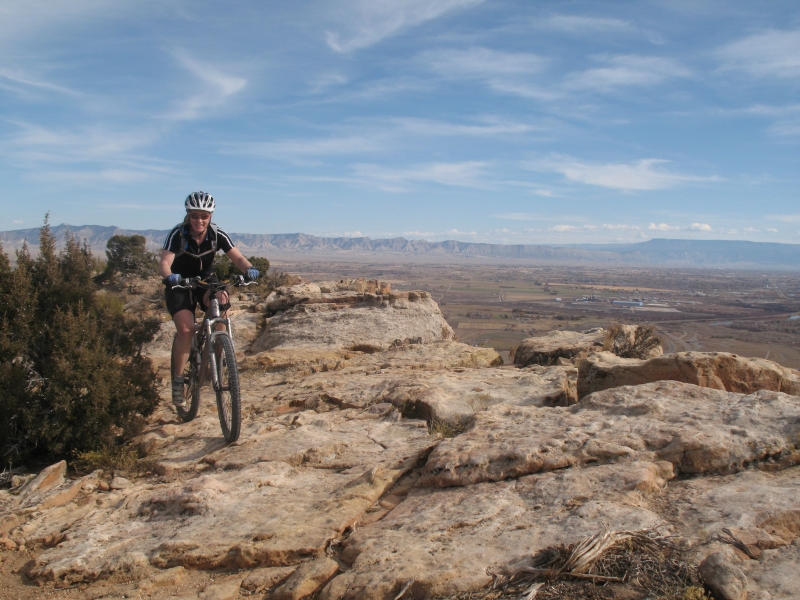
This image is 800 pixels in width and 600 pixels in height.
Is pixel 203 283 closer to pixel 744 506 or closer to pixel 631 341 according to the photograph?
pixel 744 506

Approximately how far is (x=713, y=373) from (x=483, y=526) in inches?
170

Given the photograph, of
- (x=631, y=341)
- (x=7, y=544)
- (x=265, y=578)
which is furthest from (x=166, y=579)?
(x=631, y=341)

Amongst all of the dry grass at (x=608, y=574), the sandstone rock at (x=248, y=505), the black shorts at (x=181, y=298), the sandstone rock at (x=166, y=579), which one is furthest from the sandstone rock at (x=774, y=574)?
the black shorts at (x=181, y=298)

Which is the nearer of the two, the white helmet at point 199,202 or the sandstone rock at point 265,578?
the sandstone rock at point 265,578

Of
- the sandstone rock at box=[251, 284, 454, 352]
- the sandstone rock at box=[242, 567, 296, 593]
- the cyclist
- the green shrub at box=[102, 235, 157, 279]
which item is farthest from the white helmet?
the green shrub at box=[102, 235, 157, 279]

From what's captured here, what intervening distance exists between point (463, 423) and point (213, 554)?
9.90ft

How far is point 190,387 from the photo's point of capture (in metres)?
6.87

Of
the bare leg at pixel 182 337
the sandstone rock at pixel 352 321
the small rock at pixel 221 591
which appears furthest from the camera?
the sandstone rock at pixel 352 321

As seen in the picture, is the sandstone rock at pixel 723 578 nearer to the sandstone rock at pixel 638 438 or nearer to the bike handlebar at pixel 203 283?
the sandstone rock at pixel 638 438

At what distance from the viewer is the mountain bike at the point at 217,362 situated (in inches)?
238

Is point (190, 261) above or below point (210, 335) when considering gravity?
above

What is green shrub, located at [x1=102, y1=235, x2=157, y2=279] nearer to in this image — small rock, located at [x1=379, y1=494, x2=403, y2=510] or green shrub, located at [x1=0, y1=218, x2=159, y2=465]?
green shrub, located at [x1=0, y1=218, x2=159, y2=465]

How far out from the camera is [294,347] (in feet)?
38.0

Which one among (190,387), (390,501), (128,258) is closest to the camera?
(390,501)
